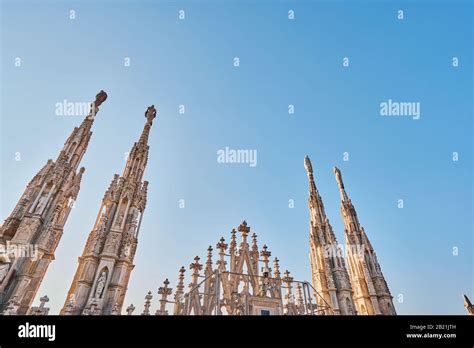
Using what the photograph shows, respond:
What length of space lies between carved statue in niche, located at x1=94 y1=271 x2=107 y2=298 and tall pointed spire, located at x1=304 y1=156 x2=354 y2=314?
1402 cm

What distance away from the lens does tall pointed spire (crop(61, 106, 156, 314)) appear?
13.5 meters

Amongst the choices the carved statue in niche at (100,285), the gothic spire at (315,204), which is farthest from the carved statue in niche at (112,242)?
the gothic spire at (315,204)

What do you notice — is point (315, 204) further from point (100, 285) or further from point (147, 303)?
point (100, 285)

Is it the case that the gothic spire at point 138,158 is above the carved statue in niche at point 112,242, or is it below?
above

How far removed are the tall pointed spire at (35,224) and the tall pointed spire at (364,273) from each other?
946 inches

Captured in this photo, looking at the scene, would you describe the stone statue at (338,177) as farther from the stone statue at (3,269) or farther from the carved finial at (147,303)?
the stone statue at (3,269)

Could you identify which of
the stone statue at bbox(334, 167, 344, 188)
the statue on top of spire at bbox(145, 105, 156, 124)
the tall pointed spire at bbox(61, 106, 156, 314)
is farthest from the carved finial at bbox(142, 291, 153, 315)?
the stone statue at bbox(334, 167, 344, 188)

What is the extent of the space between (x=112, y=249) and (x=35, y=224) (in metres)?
4.46

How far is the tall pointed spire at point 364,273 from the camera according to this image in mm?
22406
